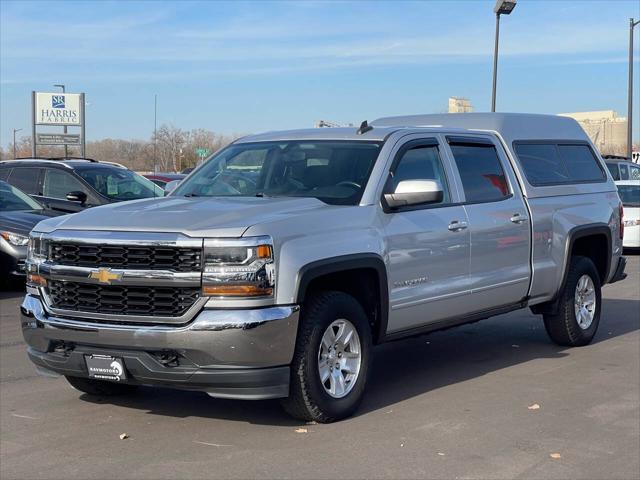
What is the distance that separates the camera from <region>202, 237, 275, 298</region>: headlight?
5.63 meters

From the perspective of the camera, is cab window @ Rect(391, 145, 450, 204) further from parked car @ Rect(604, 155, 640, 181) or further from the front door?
parked car @ Rect(604, 155, 640, 181)

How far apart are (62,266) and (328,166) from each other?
2082 mm

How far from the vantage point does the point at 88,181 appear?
15.2m

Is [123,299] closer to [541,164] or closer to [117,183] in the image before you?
[541,164]

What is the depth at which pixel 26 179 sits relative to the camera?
15711 millimetres

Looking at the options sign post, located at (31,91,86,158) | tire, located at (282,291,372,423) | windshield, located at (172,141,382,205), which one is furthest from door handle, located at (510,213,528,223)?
sign post, located at (31,91,86,158)

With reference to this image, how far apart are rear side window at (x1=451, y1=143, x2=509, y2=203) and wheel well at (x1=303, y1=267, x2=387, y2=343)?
1426mm

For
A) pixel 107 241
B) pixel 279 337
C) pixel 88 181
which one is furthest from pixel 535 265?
pixel 88 181

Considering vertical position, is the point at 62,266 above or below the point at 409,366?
above

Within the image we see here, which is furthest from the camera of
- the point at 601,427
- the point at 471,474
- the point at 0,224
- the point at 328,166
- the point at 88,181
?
the point at 88,181

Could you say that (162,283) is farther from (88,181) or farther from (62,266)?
(88,181)

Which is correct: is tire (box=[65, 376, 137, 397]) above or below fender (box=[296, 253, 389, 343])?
below

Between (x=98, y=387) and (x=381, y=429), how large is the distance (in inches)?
83.3

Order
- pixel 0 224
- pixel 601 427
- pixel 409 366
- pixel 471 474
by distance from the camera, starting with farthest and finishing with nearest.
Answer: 1. pixel 0 224
2. pixel 409 366
3. pixel 601 427
4. pixel 471 474
